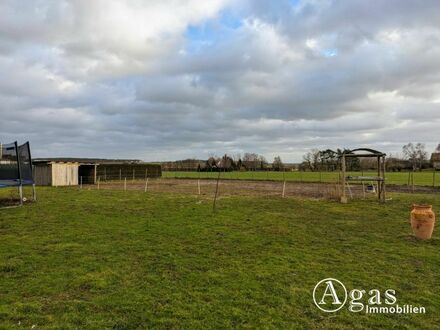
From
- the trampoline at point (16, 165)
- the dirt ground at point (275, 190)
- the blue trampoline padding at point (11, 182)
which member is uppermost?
the trampoline at point (16, 165)

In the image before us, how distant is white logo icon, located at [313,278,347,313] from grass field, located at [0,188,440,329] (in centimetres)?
11

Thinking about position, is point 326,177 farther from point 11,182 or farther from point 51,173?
point 11,182

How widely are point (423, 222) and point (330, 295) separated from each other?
482cm

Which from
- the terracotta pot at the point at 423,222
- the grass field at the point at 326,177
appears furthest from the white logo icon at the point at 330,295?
the grass field at the point at 326,177

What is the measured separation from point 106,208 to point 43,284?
8.70 meters

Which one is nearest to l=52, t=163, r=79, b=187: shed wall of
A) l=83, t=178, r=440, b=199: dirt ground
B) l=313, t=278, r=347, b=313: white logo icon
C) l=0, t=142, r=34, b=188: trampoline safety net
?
l=83, t=178, r=440, b=199: dirt ground

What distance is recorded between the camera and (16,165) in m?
14.8

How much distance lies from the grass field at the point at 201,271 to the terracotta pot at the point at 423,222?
0.25 m

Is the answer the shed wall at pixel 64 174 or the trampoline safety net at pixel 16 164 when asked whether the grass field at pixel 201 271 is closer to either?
the trampoline safety net at pixel 16 164

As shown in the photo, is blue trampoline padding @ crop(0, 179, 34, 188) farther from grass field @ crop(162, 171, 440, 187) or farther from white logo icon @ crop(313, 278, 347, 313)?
grass field @ crop(162, 171, 440, 187)

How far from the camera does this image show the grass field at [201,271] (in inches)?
151

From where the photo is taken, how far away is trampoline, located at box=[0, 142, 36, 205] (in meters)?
14.3

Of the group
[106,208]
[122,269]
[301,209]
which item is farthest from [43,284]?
[301,209]

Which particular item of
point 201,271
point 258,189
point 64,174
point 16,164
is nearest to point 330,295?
point 201,271
